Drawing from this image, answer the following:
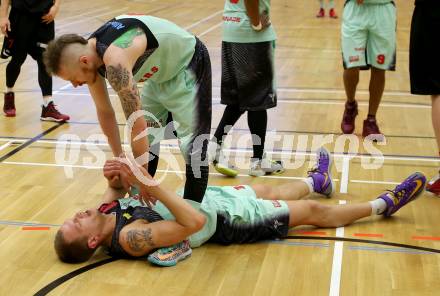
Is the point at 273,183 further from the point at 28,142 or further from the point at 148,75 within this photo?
the point at 28,142

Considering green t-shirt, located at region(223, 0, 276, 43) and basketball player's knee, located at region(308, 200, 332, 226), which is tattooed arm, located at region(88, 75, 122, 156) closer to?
basketball player's knee, located at region(308, 200, 332, 226)

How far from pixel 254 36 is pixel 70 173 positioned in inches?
64.0

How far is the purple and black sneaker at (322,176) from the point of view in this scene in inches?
186

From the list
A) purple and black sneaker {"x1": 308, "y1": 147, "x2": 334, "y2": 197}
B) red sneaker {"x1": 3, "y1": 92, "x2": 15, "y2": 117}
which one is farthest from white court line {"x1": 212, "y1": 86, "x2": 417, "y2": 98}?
purple and black sneaker {"x1": 308, "y1": 147, "x2": 334, "y2": 197}

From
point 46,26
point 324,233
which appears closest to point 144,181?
point 324,233

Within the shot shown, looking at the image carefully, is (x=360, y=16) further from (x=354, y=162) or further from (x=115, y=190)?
(x=115, y=190)

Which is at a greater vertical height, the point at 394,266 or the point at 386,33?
the point at 386,33

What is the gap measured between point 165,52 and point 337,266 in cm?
141

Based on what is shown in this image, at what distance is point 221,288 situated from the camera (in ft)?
11.7

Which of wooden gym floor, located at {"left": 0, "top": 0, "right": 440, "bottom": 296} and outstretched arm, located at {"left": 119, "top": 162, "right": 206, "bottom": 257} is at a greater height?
outstretched arm, located at {"left": 119, "top": 162, "right": 206, "bottom": 257}

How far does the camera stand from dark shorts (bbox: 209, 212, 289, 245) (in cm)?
400

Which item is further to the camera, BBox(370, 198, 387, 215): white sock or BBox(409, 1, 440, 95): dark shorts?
BBox(409, 1, 440, 95): dark shorts

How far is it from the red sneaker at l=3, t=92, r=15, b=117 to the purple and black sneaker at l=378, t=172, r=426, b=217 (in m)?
3.74

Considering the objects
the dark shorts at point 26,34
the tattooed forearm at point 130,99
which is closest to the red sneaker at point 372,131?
the dark shorts at point 26,34
